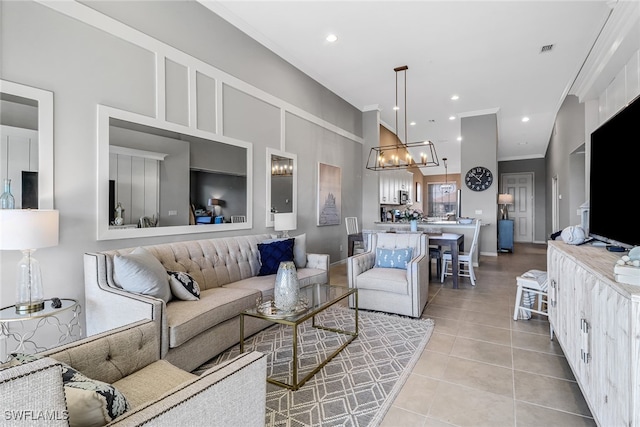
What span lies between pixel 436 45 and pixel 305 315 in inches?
166

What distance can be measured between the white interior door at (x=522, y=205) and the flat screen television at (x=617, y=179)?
396 inches

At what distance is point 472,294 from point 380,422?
3194 millimetres

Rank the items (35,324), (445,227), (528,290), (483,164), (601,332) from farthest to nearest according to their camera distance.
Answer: (483,164) → (445,227) → (528,290) → (35,324) → (601,332)

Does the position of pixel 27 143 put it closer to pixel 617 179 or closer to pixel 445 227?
pixel 617 179

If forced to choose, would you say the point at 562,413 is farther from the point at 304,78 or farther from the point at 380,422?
the point at 304,78

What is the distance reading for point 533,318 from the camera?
3.51 m

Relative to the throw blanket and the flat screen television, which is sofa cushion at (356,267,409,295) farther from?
the flat screen television

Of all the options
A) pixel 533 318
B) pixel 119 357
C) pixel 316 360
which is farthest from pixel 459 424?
pixel 533 318

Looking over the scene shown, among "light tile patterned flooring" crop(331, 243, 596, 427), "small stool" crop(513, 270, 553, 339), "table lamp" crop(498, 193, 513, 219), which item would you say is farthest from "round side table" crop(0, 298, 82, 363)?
"table lamp" crop(498, 193, 513, 219)

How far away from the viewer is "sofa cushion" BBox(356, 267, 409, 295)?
3.43 metres

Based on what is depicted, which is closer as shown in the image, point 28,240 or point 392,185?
point 28,240

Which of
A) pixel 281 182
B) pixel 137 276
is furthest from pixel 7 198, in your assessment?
pixel 281 182

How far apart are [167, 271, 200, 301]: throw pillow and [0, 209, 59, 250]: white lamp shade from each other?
0.85 metres

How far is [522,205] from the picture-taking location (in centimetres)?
1144
